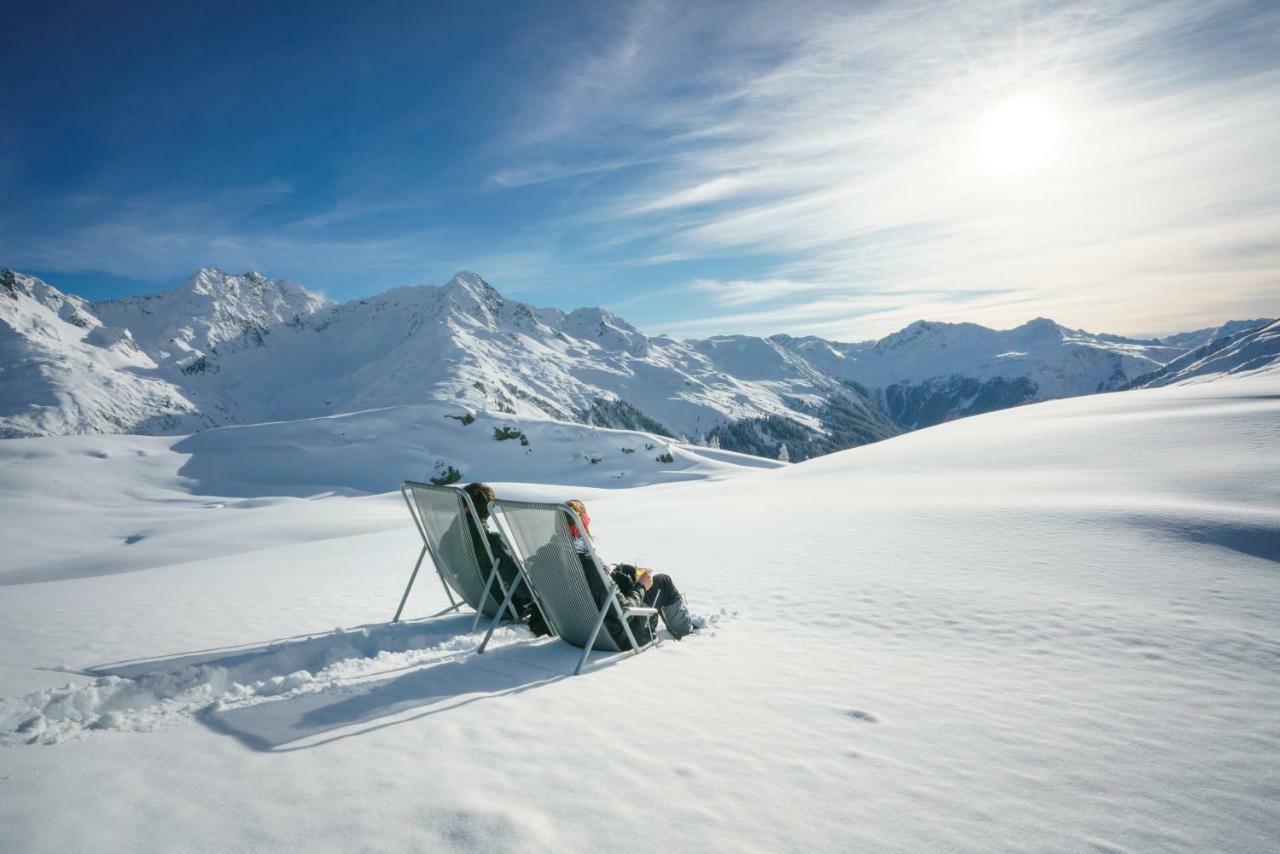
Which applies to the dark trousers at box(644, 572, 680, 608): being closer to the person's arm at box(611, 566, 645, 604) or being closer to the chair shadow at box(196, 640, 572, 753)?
the person's arm at box(611, 566, 645, 604)

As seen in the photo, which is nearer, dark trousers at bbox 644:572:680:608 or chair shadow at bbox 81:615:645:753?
chair shadow at bbox 81:615:645:753

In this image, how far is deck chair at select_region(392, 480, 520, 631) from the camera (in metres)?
7.49

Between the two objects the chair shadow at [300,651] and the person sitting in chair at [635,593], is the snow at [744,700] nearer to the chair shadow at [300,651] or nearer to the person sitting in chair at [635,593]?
the chair shadow at [300,651]

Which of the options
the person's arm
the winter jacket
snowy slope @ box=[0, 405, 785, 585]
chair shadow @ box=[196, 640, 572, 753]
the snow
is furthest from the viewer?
snowy slope @ box=[0, 405, 785, 585]

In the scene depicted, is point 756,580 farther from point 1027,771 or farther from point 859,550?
point 1027,771

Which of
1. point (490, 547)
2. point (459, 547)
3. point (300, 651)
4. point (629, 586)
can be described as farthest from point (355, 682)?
point (629, 586)

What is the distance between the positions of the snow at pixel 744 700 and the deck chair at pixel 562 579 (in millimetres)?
365

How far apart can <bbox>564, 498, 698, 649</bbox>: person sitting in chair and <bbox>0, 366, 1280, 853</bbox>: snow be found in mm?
271

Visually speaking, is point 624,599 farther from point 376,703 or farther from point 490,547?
point 376,703

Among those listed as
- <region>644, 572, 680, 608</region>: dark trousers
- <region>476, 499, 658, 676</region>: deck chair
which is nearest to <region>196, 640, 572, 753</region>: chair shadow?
<region>476, 499, 658, 676</region>: deck chair

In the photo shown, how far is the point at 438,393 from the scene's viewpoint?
573ft

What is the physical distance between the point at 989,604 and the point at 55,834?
31.5 ft

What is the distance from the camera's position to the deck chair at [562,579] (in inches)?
244

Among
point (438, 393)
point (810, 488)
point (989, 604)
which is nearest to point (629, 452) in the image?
point (810, 488)
